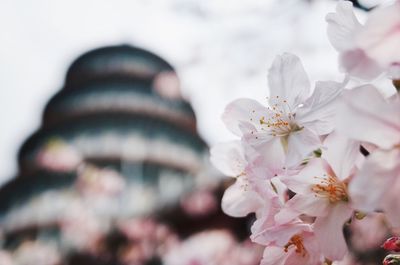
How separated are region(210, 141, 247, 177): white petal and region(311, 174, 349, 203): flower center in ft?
0.41

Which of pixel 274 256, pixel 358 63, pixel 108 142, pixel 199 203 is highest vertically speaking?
pixel 358 63

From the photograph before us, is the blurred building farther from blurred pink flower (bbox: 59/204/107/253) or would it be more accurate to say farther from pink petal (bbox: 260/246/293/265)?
pink petal (bbox: 260/246/293/265)

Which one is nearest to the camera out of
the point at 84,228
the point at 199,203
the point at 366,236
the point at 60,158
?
the point at 366,236

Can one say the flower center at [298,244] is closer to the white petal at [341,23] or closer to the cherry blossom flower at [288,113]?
the cherry blossom flower at [288,113]

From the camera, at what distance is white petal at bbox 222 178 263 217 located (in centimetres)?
57

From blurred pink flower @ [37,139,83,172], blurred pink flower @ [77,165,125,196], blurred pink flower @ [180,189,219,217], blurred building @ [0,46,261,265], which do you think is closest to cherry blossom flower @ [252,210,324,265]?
blurred pink flower @ [77,165,125,196]

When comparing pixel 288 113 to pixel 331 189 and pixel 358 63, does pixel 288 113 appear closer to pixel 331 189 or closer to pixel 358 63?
pixel 331 189

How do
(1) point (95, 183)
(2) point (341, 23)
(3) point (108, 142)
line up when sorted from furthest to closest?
(3) point (108, 142)
(1) point (95, 183)
(2) point (341, 23)

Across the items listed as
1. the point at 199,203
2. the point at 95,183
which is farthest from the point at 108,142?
the point at 95,183

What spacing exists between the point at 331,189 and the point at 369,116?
0.16 meters

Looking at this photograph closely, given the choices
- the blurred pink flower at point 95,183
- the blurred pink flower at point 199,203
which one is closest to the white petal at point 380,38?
the blurred pink flower at point 95,183

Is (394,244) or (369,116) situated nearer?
(369,116)

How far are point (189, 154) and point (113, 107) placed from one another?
2.82 meters

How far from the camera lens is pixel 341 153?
42cm
